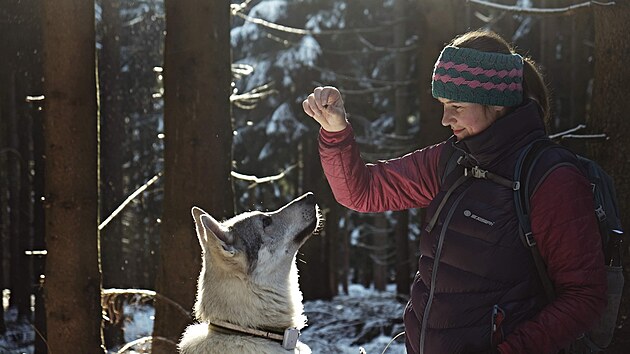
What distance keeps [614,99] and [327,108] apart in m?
3.95

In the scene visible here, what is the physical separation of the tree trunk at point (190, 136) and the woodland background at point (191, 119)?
0.01m

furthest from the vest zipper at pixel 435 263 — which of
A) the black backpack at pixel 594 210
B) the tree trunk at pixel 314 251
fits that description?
the tree trunk at pixel 314 251

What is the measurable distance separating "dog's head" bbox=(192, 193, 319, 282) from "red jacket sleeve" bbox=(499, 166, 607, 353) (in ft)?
6.85

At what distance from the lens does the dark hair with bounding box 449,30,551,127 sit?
3.51m

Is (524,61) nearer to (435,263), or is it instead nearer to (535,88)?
(535,88)

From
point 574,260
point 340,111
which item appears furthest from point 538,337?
point 340,111

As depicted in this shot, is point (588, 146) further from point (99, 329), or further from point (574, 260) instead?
point (99, 329)

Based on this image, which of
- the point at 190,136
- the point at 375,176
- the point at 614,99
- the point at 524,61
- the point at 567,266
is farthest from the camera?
the point at 190,136

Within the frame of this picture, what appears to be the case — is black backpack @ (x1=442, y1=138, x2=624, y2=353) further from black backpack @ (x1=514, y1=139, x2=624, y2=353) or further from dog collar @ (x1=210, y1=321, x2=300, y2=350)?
dog collar @ (x1=210, y1=321, x2=300, y2=350)

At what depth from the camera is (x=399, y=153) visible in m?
20.4

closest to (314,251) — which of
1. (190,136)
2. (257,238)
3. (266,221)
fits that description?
(190,136)

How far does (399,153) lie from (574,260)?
17381 mm

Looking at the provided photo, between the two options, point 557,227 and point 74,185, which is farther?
point 74,185

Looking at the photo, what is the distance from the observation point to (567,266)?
10.1ft
